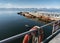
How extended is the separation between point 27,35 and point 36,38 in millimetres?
933

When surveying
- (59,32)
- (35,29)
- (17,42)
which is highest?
(35,29)

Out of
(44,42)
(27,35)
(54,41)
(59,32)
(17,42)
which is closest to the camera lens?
(27,35)

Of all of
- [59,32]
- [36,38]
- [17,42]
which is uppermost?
[36,38]

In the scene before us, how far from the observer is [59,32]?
29.8ft

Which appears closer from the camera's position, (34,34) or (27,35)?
(27,35)

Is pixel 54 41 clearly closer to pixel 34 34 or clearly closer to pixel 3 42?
pixel 34 34

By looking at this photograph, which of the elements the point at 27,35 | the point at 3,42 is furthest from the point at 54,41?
the point at 3,42

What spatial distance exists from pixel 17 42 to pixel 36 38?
2239cm

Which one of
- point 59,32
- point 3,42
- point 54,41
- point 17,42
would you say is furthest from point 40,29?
point 17,42

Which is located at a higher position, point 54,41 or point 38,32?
point 38,32

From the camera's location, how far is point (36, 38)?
226 inches

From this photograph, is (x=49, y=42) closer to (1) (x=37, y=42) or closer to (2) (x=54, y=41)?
(2) (x=54, y=41)

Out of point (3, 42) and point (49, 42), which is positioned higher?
point (3, 42)

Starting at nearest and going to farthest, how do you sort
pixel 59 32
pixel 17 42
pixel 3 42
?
pixel 3 42 → pixel 59 32 → pixel 17 42
